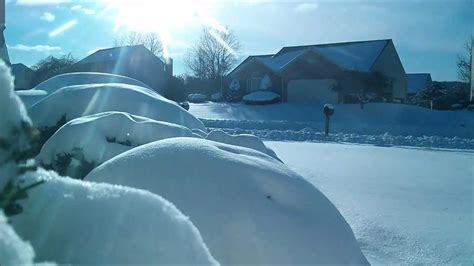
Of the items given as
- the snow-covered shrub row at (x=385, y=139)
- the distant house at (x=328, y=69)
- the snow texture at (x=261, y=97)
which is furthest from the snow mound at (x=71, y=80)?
the snow texture at (x=261, y=97)

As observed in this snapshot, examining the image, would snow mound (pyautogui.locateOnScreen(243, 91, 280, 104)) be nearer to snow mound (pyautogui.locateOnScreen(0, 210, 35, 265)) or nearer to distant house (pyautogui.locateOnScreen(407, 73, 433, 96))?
distant house (pyautogui.locateOnScreen(407, 73, 433, 96))

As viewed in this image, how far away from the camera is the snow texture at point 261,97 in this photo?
123 feet

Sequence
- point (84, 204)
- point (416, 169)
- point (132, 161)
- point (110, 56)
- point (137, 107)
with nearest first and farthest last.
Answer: point (84, 204) < point (132, 161) < point (137, 107) < point (416, 169) < point (110, 56)

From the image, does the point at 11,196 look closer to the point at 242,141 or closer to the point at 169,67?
the point at 242,141

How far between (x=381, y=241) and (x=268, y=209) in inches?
95.6

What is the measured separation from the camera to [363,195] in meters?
7.53

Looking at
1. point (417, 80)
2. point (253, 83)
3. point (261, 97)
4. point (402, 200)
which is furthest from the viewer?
point (417, 80)

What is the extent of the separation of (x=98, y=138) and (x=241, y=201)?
3.27m

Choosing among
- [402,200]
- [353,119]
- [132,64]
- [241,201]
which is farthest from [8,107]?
[132,64]

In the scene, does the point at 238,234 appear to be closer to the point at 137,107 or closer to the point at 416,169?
the point at 137,107

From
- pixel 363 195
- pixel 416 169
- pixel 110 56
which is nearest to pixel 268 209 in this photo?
pixel 363 195

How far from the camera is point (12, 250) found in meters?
1.42

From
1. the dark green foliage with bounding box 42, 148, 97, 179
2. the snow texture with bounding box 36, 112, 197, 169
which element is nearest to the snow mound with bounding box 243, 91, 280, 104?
the snow texture with bounding box 36, 112, 197, 169

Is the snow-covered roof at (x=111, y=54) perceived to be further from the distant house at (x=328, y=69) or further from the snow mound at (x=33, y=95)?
the snow mound at (x=33, y=95)
